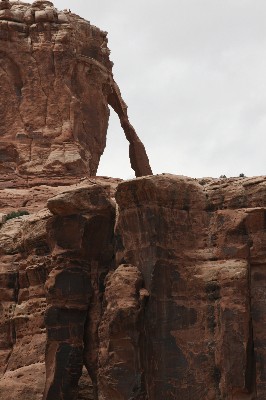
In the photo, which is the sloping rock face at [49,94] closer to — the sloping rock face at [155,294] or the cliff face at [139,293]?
the cliff face at [139,293]

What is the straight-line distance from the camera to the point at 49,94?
68.6 m

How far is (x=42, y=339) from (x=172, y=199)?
25.8ft

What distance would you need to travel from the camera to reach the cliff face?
38812 millimetres

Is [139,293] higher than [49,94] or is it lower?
lower

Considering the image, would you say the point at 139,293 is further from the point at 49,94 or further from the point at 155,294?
the point at 49,94

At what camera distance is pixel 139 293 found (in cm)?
3981

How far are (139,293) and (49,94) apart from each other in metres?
30.2

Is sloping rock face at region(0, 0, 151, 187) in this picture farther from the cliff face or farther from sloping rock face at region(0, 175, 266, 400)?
sloping rock face at region(0, 175, 266, 400)

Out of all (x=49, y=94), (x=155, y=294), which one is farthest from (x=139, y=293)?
(x=49, y=94)

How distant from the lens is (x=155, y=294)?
39.8 meters

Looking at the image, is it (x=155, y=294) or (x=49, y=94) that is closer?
(x=155, y=294)

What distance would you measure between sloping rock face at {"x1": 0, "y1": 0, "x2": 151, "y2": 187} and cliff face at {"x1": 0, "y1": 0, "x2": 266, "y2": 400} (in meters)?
16.9

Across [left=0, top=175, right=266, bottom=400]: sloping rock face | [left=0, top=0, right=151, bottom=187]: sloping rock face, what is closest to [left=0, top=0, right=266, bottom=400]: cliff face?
[left=0, top=175, right=266, bottom=400]: sloping rock face

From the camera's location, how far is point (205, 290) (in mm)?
39594
